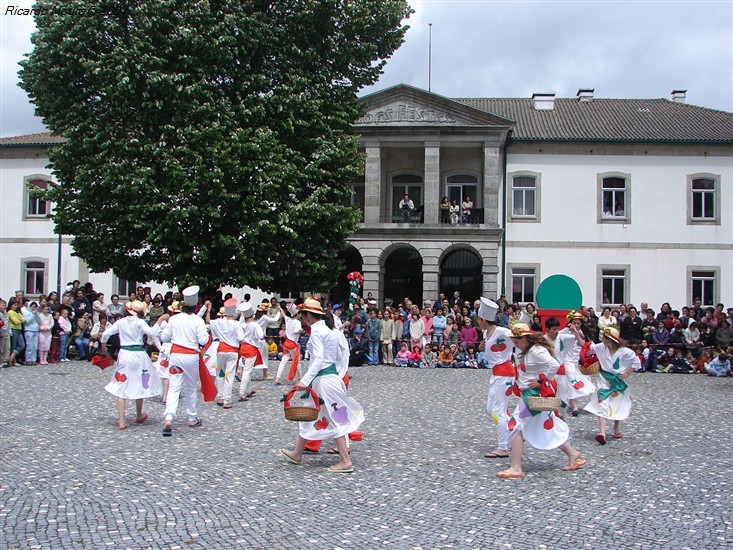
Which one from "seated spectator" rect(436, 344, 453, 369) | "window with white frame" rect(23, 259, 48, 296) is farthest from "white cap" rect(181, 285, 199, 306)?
"window with white frame" rect(23, 259, 48, 296)

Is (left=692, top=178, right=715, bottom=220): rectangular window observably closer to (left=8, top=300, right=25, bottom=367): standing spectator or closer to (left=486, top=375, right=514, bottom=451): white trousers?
(left=8, top=300, right=25, bottom=367): standing spectator

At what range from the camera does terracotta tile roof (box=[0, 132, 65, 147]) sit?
1558 inches

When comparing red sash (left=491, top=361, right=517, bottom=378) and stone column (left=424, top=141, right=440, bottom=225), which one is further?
stone column (left=424, top=141, right=440, bottom=225)

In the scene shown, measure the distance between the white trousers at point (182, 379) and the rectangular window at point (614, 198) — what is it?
28.3m

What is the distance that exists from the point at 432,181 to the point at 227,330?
72.8 feet

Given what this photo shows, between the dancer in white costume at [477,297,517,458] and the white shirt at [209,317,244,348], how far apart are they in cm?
609

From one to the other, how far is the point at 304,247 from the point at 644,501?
741 inches

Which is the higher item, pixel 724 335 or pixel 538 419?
pixel 724 335

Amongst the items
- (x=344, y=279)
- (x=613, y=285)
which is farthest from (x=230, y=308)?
(x=613, y=285)

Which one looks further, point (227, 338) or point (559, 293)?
point (559, 293)

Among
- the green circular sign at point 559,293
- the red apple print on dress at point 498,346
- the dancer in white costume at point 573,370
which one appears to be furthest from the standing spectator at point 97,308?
the red apple print on dress at point 498,346

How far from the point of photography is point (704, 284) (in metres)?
36.3

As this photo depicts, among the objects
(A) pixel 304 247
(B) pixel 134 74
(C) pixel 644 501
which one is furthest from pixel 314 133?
(C) pixel 644 501

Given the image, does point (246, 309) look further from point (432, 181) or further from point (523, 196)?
point (523, 196)
